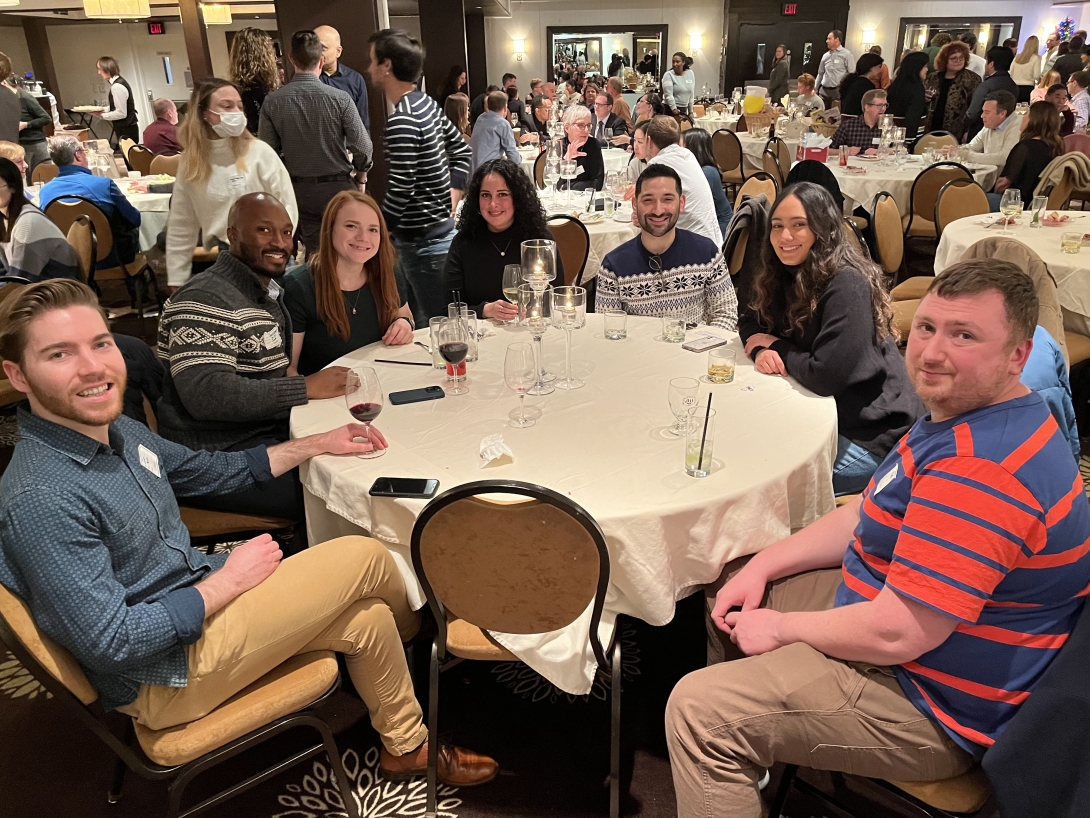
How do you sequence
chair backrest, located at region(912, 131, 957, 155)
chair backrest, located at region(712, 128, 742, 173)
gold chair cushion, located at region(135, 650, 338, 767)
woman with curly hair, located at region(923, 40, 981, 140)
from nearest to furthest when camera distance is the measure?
gold chair cushion, located at region(135, 650, 338, 767) → chair backrest, located at region(912, 131, 957, 155) → woman with curly hair, located at region(923, 40, 981, 140) → chair backrest, located at region(712, 128, 742, 173)

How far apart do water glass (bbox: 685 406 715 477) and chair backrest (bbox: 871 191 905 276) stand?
320 centimetres

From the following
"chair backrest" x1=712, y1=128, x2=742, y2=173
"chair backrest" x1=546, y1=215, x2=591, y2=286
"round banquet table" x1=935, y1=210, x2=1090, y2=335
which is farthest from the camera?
"chair backrest" x1=712, y1=128, x2=742, y2=173

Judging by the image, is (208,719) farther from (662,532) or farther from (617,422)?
(617,422)

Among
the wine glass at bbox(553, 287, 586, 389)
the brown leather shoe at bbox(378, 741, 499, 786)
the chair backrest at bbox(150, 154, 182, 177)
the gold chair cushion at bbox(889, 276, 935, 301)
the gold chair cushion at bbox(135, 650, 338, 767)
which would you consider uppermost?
the chair backrest at bbox(150, 154, 182, 177)

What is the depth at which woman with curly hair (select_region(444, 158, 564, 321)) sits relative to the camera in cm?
336

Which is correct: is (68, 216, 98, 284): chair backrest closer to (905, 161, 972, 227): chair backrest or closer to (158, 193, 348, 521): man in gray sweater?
(158, 193, 348, 521): man in gray sweater

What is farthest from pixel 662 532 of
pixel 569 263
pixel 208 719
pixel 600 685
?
pixel 569 263

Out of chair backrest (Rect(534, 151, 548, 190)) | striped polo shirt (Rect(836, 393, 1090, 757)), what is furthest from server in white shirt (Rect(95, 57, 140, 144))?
striped polo shirt (Rect(836, 393, 1090, 757))

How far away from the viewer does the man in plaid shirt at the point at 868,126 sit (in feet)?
24.8

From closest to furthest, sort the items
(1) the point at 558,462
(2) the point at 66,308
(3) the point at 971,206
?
(2) the point at 66,308
(1) the point at 558,462
(3) the point at 971,206

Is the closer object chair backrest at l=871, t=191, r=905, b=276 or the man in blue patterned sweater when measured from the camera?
the man in blue patterned sweater

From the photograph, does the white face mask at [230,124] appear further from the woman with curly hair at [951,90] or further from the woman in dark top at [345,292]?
the woman with curly hair at [951,90]

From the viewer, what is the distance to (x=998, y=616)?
1.37 metres

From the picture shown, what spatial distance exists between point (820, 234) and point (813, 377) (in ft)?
1.56
